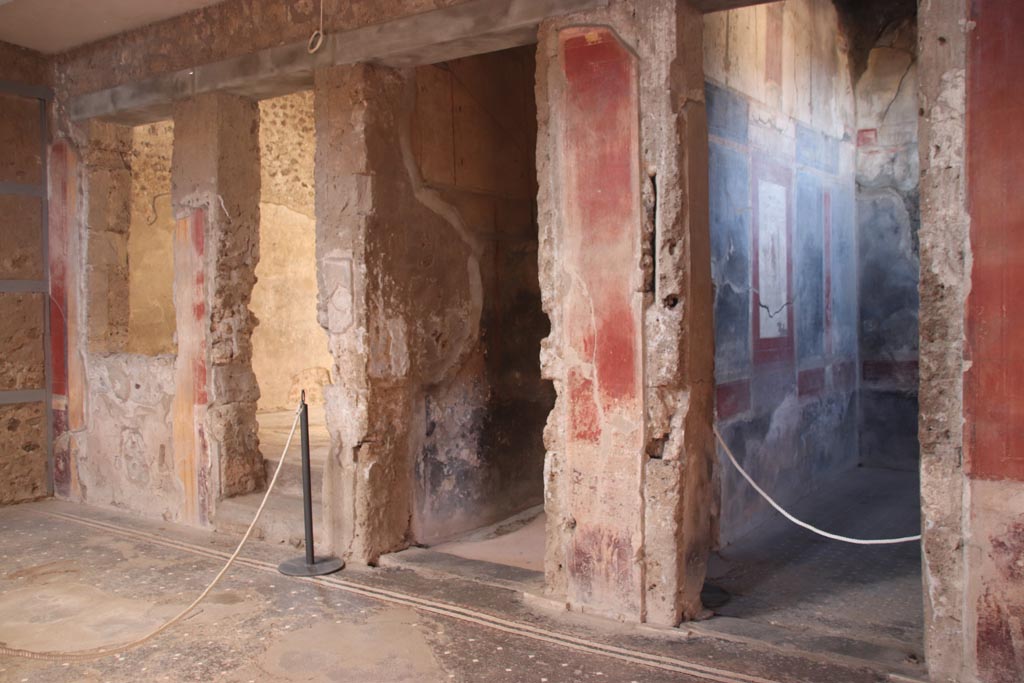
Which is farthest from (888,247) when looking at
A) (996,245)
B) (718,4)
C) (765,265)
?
(996,245)

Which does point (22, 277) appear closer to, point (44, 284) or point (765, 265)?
point (44, 284)

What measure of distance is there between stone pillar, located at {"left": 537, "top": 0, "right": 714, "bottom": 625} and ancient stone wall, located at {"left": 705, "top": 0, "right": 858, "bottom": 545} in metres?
1.14

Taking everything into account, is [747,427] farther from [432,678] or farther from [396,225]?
[432,678]

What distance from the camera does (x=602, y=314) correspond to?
→ 12.0 feet

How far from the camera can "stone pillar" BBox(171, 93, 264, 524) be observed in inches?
203

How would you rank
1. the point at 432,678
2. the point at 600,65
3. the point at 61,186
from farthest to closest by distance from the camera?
1. the point at 61,186
2. the point at 600,65
3. the point at 432,678

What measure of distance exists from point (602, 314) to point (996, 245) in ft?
4.77

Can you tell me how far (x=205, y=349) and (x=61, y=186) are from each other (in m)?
2.02

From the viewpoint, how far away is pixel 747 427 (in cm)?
505

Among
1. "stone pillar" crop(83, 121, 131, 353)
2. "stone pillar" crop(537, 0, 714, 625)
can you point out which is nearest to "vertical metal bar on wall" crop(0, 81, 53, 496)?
"stone pillar" crop(83, 121, 131, 353)

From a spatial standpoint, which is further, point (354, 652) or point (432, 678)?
point (354, 652)

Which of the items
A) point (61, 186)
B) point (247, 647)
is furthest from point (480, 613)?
point (61, 186)

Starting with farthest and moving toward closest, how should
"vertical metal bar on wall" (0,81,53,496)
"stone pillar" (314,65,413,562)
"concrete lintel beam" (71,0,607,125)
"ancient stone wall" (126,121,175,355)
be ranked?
"ancient stone wall" (126,121,175,355)
"vertical metal bar on wall" (0,81,53,496)
"stone pillar" (314,65,413,562)
"concrete lintel beam" (71,0,607,125)

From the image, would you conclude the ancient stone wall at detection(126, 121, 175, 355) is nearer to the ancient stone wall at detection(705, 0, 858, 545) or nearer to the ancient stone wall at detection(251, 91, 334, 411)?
the ancient stone wall at detection(251, 91, 334, 411)
